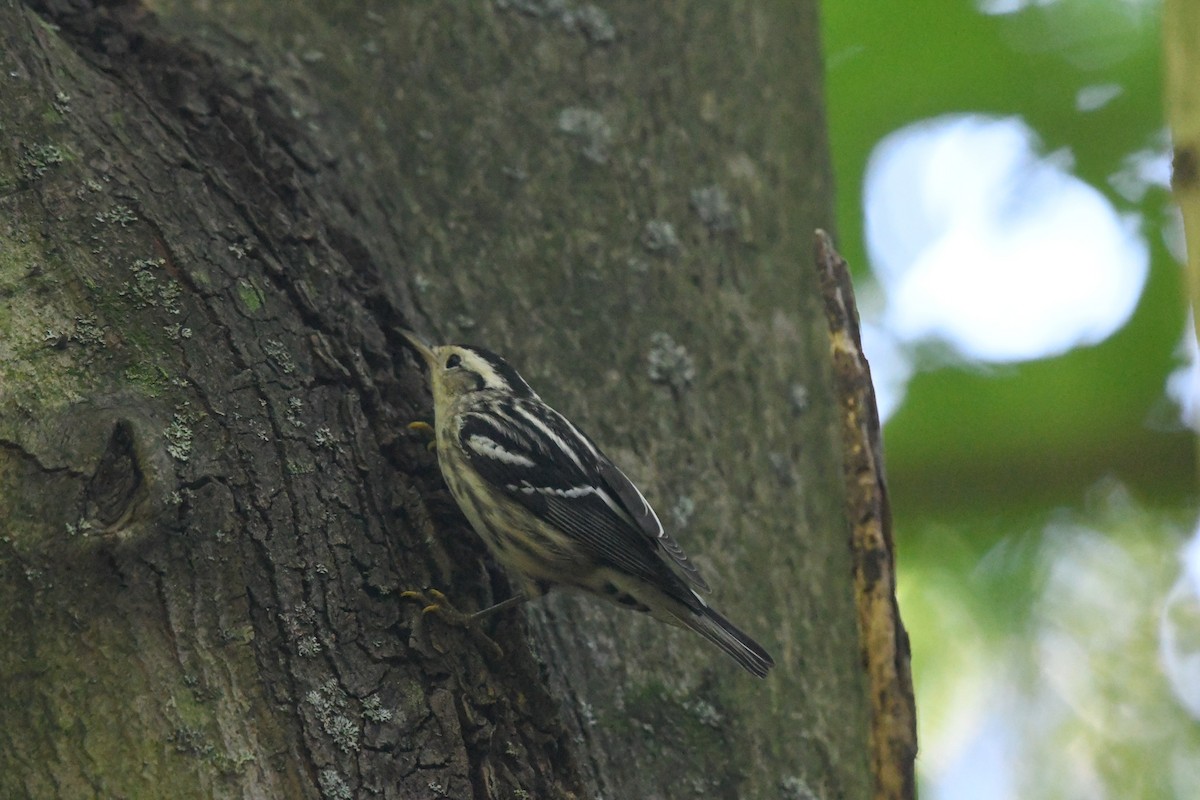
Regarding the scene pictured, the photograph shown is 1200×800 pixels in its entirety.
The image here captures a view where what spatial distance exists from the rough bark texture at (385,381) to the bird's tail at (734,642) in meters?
0.08

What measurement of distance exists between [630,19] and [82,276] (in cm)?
200

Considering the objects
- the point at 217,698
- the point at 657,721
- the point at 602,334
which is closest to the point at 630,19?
the point at 602,334

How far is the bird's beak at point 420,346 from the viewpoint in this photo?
10.6 ft

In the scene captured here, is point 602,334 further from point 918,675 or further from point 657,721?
point 918,675

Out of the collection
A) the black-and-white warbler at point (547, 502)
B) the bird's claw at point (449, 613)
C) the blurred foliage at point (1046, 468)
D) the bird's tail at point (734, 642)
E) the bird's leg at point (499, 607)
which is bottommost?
the bird's claw at point (449, 613)

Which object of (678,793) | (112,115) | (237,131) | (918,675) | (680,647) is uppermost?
(918,675)

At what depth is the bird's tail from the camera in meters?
3.05

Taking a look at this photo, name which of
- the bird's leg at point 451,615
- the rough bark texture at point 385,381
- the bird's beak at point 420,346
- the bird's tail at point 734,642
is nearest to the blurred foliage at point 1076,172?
the rough bark texture at point 385,381

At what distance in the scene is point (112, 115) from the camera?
10.00 ft

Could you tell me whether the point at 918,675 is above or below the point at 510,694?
above

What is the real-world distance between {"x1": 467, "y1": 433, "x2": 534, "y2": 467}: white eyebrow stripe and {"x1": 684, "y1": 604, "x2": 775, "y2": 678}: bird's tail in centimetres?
88

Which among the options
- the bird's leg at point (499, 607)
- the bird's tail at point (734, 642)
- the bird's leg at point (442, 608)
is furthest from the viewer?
the bird's tail at point (734, 642)

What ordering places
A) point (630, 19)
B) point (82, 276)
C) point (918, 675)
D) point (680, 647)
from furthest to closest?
point (918, 675) → point (630, 19) → point (680, 647) → point (82, 276)

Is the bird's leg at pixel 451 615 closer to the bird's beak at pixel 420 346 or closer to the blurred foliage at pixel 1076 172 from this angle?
the bird's beak at pixel 420 346
